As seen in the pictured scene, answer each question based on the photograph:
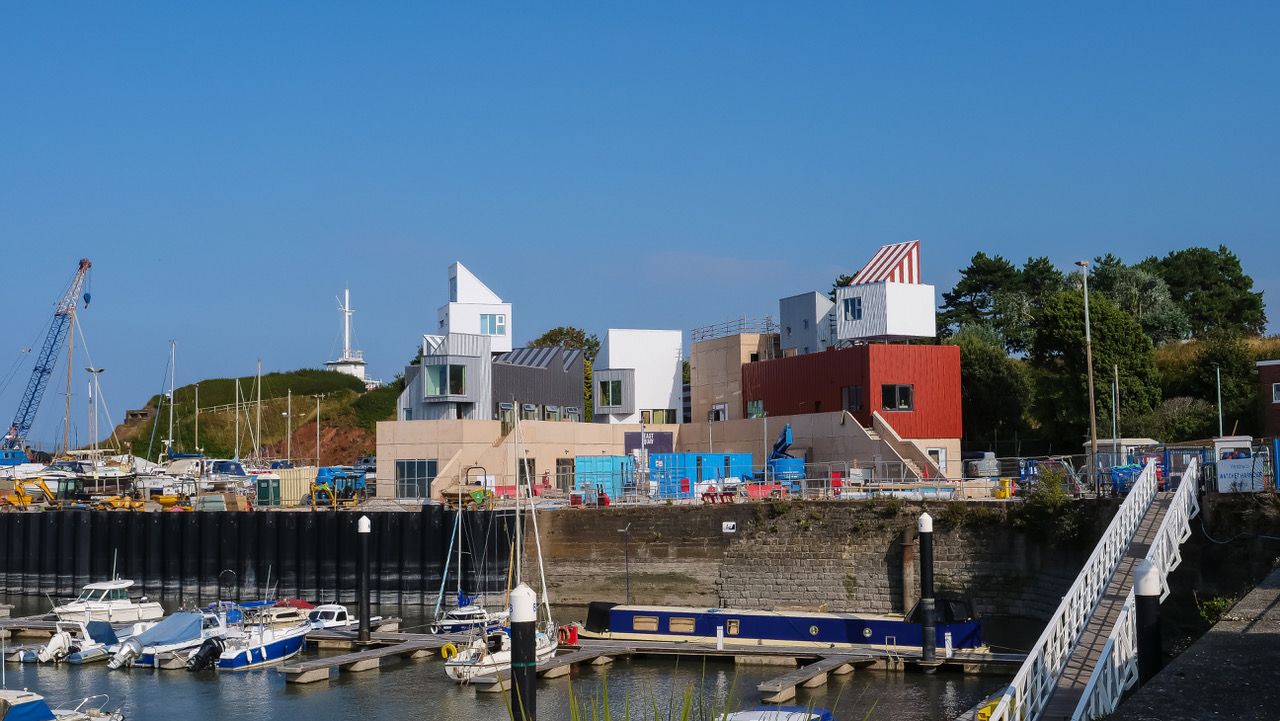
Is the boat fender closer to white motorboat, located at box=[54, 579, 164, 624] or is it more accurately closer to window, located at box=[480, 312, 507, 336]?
white motorboat, located at box=[54, 579, 164, 624]

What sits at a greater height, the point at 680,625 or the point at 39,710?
the point at 680,625

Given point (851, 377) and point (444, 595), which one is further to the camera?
point (851, 377)

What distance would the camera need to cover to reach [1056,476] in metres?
42.8

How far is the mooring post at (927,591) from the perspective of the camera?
35500 millimetres

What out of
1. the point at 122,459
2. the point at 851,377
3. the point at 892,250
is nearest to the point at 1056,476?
the point at 851,377

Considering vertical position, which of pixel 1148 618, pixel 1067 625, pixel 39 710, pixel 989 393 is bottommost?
pixel 39 710

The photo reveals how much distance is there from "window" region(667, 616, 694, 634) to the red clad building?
925 inches

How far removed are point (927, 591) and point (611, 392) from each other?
43358 mm

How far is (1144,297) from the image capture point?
94.5 meters

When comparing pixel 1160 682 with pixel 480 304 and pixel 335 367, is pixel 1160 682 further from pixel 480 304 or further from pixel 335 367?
pixel 335 367

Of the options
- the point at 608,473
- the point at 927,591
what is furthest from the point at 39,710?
the point at 608,473

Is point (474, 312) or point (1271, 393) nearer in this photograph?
point (1271, 393)

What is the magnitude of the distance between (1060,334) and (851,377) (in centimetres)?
1858

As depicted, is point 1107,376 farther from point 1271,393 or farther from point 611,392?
point 611,392
